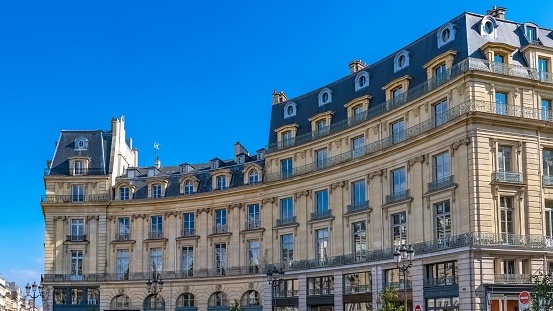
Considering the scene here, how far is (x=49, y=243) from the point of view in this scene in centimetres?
7019

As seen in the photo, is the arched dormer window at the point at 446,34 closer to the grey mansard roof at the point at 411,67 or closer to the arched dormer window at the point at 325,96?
the grey mansard roof at the point at 411,67

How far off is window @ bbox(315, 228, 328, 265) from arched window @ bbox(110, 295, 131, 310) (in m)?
20.7

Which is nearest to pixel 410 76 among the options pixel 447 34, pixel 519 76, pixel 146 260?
pixel 447 34

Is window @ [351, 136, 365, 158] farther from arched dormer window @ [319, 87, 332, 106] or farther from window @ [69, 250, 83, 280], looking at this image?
window @ [69, 250, 83, 280]

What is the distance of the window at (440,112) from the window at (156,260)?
31694mm

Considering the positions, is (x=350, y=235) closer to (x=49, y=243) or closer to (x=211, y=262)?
(x=211, y=262)

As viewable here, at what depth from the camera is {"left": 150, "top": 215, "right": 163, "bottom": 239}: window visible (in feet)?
228

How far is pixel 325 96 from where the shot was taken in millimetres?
59781

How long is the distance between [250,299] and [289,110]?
15.6 meters

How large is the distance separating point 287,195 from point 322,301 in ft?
29.7

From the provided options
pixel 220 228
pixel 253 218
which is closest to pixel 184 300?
pixel 220 228

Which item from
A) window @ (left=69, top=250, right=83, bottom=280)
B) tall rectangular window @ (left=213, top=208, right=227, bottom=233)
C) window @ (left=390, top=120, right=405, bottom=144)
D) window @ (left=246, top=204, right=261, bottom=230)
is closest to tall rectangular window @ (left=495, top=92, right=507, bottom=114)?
window @ (left=390, top=120, right=405, bottom=144)

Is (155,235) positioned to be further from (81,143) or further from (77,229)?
(81,143)

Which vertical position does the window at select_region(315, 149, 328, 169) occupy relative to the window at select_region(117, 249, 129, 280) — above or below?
above
